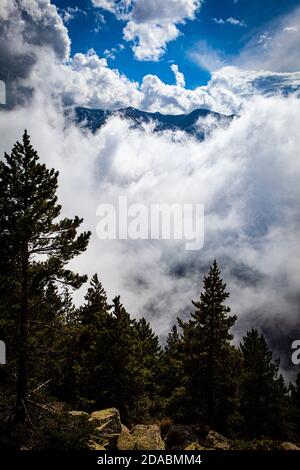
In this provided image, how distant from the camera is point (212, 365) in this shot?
28672 mm

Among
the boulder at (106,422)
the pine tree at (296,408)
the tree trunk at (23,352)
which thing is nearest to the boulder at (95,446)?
the boulder at (106,422)

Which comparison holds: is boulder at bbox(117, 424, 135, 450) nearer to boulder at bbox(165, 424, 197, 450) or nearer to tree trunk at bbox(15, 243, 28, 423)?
boulder at bbox(165, 424, 197, 450)

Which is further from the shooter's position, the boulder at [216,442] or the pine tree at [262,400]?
the pine tree at [262,400]

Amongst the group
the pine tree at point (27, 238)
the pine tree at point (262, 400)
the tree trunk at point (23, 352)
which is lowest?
the pine tree at point (262, 400)

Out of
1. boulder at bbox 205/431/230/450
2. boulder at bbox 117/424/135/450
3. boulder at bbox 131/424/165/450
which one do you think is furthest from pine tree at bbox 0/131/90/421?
boulder at bbox 205/431/230/450

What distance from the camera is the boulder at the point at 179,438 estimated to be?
1869 cm

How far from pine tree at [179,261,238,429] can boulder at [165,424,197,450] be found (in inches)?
357

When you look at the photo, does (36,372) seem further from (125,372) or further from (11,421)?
(125,372)

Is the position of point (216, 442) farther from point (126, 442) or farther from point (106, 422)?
point (106, 422)

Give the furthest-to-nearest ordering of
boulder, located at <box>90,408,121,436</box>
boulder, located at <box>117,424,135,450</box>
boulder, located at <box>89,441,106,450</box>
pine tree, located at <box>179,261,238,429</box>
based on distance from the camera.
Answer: pine tree, located at <box>179,261,238,429</box> < boulder, located at <box>90,408,121,436</box> < boulder, located at <box>117,424,135,450</box> < boulder, located at <box>89,441,106,450</box>

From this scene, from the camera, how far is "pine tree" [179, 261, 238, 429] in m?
28.7

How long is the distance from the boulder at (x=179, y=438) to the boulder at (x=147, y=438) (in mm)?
1556

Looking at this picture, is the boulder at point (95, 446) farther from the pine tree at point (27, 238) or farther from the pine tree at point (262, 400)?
the pine tree at point (262, 400)
